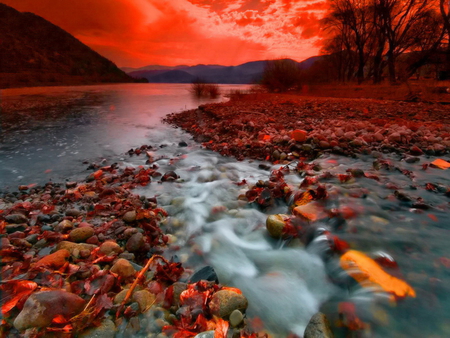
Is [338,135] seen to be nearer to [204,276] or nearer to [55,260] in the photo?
[204,276]

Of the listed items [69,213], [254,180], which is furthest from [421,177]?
[69,213]

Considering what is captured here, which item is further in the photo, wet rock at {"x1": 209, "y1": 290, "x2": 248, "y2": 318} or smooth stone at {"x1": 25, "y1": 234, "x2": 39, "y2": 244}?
smooth stone at {"x1": 25, "y1": 234, "x2": 39, "y2": 244}

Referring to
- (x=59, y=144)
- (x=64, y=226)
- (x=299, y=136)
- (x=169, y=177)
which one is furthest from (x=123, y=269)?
(x=59, y=144)

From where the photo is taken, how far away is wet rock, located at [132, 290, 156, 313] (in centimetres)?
185

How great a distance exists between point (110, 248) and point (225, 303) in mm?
1421

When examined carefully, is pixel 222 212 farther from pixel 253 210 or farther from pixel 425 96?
pixel 425 96

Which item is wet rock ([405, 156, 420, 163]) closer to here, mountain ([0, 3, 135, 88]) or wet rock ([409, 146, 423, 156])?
wet rock ([409, 146, 423, 156])

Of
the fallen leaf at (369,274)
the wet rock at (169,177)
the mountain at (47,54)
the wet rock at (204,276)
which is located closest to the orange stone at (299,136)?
the wet rock at (169,177)

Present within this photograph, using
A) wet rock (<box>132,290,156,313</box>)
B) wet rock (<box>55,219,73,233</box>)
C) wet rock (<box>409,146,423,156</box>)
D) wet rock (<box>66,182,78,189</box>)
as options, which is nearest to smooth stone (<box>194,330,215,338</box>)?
wet rock (<box>132,290,156,313</box>)

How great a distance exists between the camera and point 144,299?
1.89 meters

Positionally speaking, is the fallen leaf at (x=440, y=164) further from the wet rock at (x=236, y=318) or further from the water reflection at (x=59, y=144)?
the water reflection at (x=59, y=144)

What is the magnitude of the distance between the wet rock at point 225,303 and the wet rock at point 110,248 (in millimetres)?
1255

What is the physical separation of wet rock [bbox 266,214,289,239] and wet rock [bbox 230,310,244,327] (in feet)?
4.30

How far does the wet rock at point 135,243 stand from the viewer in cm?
264
